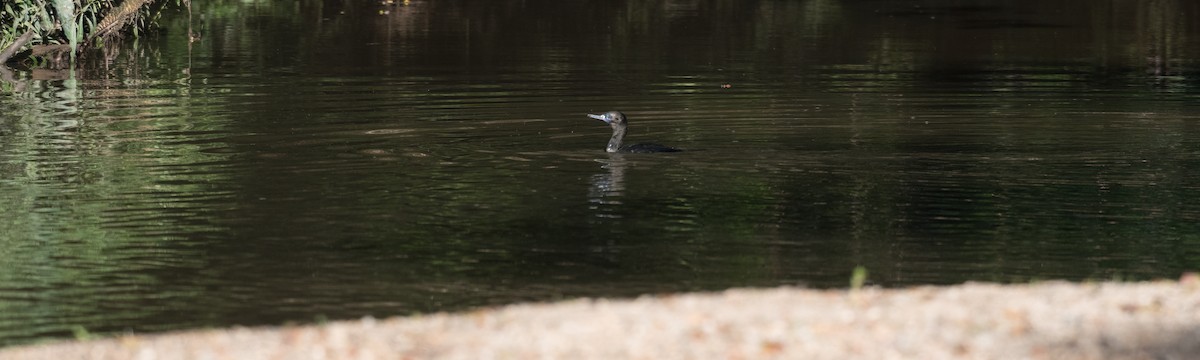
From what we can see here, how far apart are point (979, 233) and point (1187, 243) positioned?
171 centimetres

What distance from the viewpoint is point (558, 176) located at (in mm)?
19750

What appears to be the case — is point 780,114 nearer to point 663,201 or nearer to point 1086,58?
point 663,201

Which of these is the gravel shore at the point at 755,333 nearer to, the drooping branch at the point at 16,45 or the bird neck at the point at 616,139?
the bird neck at the point at 616,139

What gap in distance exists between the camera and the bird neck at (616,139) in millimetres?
21562

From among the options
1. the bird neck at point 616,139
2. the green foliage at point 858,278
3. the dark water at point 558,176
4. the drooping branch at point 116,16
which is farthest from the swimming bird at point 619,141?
the drooping branch at point 116,16

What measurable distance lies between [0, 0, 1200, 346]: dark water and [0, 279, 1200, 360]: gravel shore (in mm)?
1967

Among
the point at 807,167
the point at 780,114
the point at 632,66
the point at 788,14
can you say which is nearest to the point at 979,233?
the point at 807,167

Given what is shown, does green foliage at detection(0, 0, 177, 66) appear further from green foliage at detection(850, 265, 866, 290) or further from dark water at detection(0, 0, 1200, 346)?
green foliage at detection(850, 265, 866, 290)

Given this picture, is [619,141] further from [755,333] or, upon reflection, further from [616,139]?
[755,333]

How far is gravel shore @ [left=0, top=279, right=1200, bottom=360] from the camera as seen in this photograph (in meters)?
9.73

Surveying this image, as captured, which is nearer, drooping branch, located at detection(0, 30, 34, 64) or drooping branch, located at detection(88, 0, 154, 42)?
drooping branch, located at detection(0, 30, 34, 64)

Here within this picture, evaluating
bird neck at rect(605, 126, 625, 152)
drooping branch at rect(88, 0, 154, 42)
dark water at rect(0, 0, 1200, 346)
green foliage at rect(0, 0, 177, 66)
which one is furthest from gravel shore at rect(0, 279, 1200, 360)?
drooping branch at rect(88, 0, 154, 42)

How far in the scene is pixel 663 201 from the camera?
17891 mm

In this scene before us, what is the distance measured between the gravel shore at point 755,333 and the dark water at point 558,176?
1.97 meters
